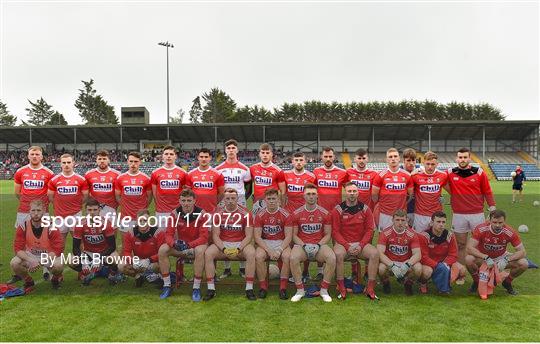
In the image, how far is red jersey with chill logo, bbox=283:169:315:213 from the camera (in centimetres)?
691

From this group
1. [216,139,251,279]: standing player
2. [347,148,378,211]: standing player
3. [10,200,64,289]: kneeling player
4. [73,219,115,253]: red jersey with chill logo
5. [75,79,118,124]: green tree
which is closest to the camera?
[10,200,64,289]: kneeling player

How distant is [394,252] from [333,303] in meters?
1.27

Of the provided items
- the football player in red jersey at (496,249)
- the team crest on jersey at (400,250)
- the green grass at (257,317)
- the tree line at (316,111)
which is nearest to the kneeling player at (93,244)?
the green grass at (257,317)

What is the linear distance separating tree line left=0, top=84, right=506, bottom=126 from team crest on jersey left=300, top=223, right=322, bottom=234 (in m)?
60.2

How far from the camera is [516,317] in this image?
16.0 ft

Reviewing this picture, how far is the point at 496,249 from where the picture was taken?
5945 millimetres

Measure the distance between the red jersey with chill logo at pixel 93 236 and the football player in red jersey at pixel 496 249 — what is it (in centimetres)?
574

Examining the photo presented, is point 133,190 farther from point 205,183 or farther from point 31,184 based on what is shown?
point 31,184

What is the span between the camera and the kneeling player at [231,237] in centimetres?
579

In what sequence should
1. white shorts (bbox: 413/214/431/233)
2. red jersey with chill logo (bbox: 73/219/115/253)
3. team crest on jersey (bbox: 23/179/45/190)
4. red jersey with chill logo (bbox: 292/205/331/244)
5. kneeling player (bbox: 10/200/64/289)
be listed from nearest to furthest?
1. red jersey with chill logo (bbox: 292/205/331/244)
2. kneeling player (bbox: 10/200/64/289)
3. red jersey with chill logo (bbox: 73/219/115/253)
4. white shorts (bbox: 413/214/431/233)
5. team crest on jersey (bbox: 23/179/45/190)

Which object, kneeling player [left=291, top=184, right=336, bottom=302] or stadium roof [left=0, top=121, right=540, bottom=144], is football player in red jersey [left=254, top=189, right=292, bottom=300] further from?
stadium roof [left=0, top=121, right=540, bottom=144]

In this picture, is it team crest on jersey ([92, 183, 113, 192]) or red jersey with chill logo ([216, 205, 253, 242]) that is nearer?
red jersey with chill logo ([216, 205, 253, 242])

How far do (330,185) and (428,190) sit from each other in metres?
1.63

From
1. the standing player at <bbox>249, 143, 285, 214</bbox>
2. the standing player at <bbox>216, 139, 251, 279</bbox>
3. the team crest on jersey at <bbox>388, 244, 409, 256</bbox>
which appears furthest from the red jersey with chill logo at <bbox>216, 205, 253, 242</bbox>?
the team crest on jersey at <bbox>388, 244, 409, 256</bbox>
